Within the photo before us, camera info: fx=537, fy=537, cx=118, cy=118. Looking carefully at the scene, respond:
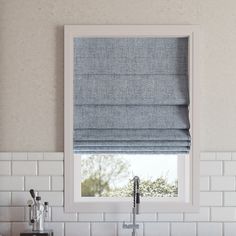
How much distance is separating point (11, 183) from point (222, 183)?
1222 mm

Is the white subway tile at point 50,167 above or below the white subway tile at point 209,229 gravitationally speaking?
above

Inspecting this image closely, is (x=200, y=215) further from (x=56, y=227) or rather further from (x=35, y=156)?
(x=35, y=156)

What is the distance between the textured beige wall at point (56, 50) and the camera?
310cm

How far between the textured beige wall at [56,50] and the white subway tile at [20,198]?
0.27 meters

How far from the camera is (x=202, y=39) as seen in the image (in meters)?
3.10

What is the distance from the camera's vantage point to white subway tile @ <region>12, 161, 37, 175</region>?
311cm

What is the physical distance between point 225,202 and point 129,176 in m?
0.59

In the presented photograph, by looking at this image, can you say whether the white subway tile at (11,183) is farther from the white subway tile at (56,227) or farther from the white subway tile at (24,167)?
the white subway tile at (56,227)

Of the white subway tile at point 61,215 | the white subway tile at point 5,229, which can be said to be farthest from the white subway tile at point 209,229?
the white subway tile at point 5,229

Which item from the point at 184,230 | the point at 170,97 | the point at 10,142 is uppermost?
the point at 170,97

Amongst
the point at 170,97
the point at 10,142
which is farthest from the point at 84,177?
the point at 170,97

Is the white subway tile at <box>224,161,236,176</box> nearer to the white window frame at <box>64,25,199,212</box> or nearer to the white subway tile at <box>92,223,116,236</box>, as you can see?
the white window frame at <box>64,25,199,212</box>

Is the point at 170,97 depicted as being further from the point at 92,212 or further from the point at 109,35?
the point at 92,212

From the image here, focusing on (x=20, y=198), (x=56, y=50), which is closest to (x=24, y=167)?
(x=20, y=198)
